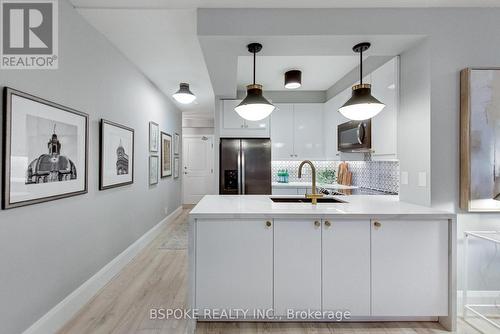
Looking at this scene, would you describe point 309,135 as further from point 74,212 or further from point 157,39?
point 74,212

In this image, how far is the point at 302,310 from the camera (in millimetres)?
1912

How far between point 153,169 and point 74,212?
2.16 m

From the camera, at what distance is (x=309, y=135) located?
4473 mm

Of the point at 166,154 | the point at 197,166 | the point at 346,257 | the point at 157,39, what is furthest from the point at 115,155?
the point at 197,166

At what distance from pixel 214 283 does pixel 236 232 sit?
0.39 metres

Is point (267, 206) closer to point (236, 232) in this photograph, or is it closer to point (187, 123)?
point (236, 232)

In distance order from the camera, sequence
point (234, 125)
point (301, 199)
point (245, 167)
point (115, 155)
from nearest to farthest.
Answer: point (301, 199), point (115, 155), point (245, 167), point (234, 125)

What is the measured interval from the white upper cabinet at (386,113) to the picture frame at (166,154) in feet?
11.7

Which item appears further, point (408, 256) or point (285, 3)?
point (285, 3)

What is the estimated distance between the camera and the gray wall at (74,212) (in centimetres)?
166

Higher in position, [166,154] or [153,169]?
[166,154]

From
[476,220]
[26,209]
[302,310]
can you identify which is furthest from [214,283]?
[476,220]

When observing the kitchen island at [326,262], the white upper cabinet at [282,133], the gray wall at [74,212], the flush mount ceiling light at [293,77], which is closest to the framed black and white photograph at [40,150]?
the gray wall at [74,212]

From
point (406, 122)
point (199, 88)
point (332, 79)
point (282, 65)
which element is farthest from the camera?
point (199, 88)
